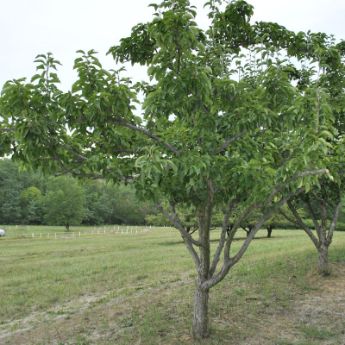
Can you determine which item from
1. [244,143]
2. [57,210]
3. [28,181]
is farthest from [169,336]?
[28,181]

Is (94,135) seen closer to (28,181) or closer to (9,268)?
(9,268)

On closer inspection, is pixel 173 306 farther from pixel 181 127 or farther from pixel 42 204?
pixel 42 204

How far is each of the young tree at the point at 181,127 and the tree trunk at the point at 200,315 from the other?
2.87 ft

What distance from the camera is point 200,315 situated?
6785mm

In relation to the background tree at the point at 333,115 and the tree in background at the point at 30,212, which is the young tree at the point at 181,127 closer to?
the background tree at the point at 333,115

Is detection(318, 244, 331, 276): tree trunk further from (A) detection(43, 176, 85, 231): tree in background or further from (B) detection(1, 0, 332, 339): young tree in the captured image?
(A) detection(43, 176, 85, 231): tree in background

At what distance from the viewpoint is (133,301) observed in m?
9.82

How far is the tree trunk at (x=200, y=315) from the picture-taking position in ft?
A: 22.1

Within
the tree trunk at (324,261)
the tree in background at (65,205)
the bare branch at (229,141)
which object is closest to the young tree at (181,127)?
the bare branch at (229,141)

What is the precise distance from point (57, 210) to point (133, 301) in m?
48.8

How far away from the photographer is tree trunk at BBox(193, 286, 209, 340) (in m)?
6.75

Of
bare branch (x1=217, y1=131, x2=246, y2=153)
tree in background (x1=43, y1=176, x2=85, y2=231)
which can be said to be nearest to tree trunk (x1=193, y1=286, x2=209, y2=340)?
bare branch (x1=217, y1=131, x2=246, y2=153)

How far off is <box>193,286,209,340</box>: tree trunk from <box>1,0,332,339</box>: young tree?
0.87 metres

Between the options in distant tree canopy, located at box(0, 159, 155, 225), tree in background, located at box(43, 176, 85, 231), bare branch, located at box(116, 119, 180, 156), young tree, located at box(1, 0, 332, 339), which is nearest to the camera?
young tree, located at box(1, 0, 332, 339)
